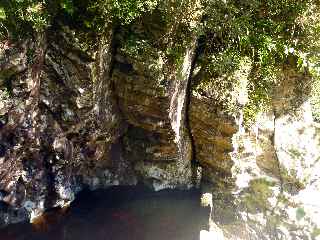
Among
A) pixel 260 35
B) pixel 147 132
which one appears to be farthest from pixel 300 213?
pixel 260 35

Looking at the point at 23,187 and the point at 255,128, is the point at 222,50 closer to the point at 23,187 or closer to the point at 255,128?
the point at 255,128

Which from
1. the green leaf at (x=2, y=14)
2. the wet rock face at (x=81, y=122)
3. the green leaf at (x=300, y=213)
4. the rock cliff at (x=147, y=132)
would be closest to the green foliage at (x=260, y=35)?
the rock cliff at (x=147, y=132)

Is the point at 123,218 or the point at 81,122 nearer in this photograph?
the point at 81,122

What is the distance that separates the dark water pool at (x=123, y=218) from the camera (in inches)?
706

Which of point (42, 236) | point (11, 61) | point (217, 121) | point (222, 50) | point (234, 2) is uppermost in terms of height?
point (234, 2)

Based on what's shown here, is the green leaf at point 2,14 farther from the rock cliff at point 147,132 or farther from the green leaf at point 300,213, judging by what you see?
the green leaf at point 300,213

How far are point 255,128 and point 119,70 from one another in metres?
6.00

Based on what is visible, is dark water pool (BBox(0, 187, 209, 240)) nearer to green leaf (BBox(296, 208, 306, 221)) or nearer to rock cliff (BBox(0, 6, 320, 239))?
rock cliff (BBox(0, 6, 320, 239))

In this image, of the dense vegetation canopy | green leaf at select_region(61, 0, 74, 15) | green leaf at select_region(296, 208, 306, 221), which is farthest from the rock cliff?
green leaf at select_region(61, 0, 74, 15)

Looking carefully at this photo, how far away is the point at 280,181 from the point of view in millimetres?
19328

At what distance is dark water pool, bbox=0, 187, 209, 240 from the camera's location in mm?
17938

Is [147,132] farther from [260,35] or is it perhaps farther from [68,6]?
[68,6]

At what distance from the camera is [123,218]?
62.5 feet

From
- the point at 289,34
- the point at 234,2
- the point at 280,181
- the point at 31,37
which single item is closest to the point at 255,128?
the point at 280,181
